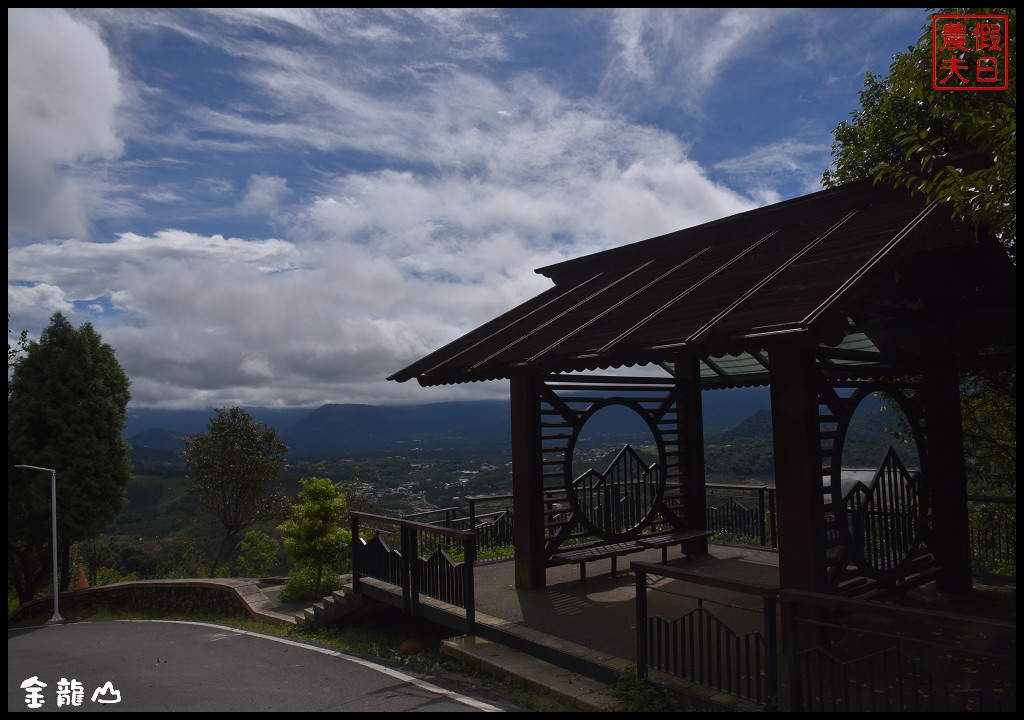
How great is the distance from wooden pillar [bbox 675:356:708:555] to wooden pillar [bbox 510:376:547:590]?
287 centimetres

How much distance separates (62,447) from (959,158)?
933 inches

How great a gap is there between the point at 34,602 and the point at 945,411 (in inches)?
915

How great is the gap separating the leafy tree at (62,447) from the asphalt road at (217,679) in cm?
1154

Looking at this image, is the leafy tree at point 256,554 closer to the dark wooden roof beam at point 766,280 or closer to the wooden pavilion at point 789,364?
the wooden pavilion at point 789,364

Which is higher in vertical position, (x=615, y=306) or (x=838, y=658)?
(x=615, y=306)

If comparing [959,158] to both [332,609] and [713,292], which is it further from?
[332,609]

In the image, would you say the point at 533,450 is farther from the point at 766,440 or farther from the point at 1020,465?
the point at 766,440

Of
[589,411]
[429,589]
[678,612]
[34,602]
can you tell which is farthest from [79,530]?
[678,612]

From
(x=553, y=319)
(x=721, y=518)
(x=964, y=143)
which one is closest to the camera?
(x=553, y=319)

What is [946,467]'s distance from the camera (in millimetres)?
8562

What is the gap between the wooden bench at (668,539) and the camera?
10.1m

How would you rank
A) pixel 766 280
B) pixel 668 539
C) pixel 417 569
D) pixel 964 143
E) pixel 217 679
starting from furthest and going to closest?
pixel 964 143
pixel 668 539
pixel 417 569
pixel 217 679
pixel 766 280

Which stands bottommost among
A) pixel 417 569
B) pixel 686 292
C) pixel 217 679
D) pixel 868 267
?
pixel 217 679

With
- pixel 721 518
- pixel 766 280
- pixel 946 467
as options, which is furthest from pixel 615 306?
pixel 721 518
